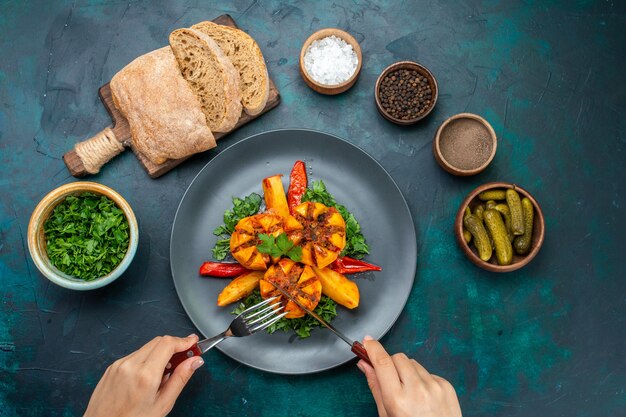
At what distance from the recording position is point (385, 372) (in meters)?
2.46

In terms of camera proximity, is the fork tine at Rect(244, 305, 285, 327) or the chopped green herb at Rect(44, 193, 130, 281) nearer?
the fork tine at Rect(244, 305, 285, 327)

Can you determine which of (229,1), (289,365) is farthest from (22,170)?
(289,365)

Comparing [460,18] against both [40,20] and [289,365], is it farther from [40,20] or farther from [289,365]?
[40,20]

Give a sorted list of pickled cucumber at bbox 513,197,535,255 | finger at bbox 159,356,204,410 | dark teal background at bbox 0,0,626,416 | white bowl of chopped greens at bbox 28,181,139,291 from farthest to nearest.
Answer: dark teal background at bbox 0,0,626,416
pickled cucumber at bbox 513,197,535,255
white bowl of chopped greens at bbox 28,181,139,291
finger at bbox 159,356,204,410

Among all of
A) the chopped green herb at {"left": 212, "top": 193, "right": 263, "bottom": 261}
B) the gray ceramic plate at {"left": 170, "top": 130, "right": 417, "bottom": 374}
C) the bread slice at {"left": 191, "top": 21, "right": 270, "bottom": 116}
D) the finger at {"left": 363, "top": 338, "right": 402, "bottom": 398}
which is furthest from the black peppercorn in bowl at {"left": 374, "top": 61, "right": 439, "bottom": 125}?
the finger at {"left": 363, "top": 338, "right": 402, "bottom": 398}

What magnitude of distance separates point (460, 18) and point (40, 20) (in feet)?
9.38

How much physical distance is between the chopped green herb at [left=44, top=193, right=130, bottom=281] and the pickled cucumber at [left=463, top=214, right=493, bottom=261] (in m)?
2.09

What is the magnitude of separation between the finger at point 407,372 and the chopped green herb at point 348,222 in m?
0.86

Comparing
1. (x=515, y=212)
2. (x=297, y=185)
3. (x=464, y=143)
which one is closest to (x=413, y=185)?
(x=464, y=143)

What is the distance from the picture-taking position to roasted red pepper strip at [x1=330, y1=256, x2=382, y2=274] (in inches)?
126

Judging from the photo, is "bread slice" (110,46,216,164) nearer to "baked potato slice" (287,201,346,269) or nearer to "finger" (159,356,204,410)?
"baked potato slice" (287,201,346,269)

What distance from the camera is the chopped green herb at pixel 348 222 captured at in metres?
3.28

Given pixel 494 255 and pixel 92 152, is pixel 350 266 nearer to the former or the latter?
pixel 494 255

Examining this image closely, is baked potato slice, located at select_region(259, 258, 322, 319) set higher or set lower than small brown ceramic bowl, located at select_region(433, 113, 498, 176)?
lower
